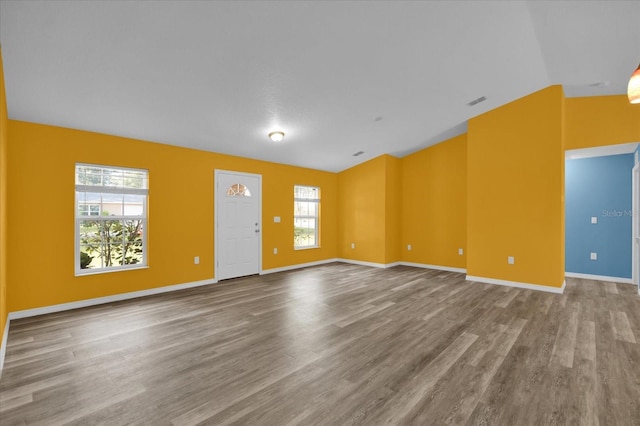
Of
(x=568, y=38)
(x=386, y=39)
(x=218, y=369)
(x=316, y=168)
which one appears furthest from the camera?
(x=316, y=168)

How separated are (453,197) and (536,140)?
1.93 metres

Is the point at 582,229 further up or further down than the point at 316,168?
further down

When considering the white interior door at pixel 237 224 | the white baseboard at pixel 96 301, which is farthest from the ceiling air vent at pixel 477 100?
the white baseboard at pixel 96 301

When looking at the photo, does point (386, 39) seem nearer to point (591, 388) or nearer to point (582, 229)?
point (591, 388)

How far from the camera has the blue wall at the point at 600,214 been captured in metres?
5.23

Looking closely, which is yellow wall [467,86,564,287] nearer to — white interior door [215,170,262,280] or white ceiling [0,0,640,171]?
white ceiling [0,0,640,171]

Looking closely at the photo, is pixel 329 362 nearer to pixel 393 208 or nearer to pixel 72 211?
pixel 72 211

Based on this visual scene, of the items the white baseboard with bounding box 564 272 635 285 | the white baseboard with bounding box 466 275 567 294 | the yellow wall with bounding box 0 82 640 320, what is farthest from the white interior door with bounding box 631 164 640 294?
the white baseboard with bounding box 466 275 567 294

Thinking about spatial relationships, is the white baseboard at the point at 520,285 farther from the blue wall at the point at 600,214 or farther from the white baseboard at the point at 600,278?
the blue wall at the point at 600,214

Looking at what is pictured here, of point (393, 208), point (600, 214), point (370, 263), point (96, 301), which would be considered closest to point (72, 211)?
point (96, 301)

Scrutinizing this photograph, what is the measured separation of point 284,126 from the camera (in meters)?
4.65

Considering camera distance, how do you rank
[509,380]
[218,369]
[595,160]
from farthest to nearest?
[595,160] < [218,369] < [509,380]

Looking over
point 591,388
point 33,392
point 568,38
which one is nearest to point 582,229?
point 568,38

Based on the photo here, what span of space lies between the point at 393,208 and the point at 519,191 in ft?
8.72
